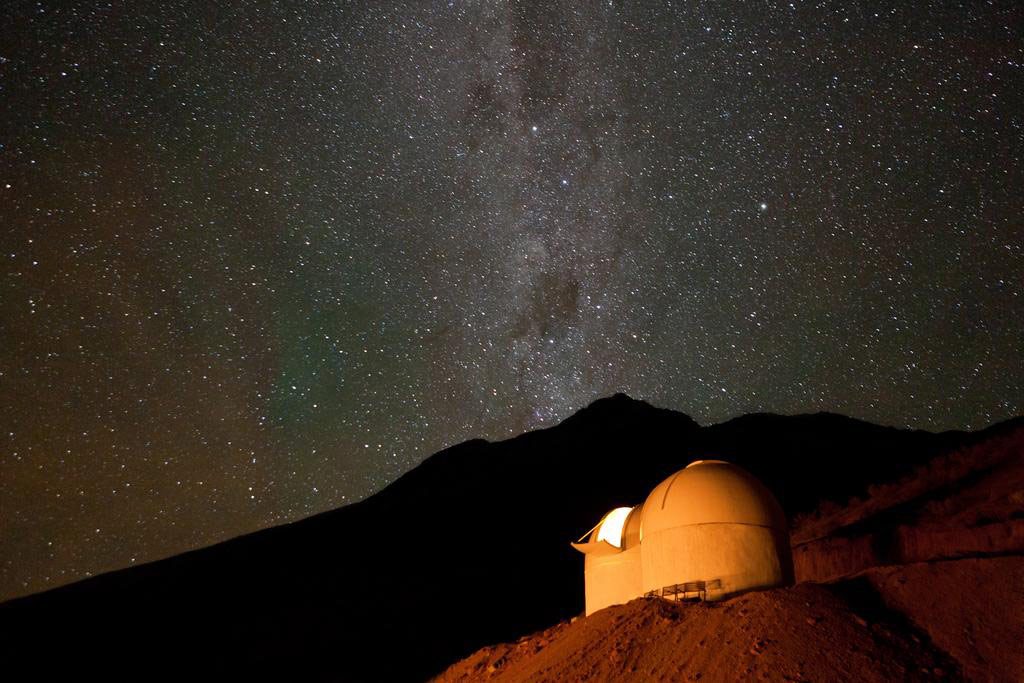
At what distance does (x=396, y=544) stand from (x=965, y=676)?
200 ft

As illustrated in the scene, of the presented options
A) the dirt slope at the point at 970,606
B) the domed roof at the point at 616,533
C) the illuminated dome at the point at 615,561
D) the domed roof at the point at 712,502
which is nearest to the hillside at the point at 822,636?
the dirt slope at the point at 970,606

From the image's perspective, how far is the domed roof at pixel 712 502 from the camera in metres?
13.2

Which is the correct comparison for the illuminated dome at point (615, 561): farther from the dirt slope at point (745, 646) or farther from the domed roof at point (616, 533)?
the dirt slope at point (745, 646)

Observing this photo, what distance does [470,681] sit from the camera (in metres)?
12.6

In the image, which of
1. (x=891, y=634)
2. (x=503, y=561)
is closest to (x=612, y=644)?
(x=891, y=634)

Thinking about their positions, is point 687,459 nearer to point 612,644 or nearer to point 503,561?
point 503,561

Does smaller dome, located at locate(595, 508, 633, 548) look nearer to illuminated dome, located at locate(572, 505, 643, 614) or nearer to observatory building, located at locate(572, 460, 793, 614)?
illuminated dome, located at locate(572, 505, 643, 614)

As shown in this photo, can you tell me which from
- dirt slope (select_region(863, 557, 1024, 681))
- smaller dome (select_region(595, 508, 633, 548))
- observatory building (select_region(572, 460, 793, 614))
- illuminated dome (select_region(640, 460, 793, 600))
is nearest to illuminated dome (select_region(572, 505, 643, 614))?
smaller dome (select_region(595, 508, 633, 548))

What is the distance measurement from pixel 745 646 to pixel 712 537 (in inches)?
135

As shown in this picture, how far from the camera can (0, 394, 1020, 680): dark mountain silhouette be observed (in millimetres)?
44938

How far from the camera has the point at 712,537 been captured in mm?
12953

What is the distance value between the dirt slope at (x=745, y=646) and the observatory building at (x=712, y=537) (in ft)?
4.13

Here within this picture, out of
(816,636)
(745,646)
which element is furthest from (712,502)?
(745,646)

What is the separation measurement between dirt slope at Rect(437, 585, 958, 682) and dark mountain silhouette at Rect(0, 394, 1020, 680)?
26.5m
